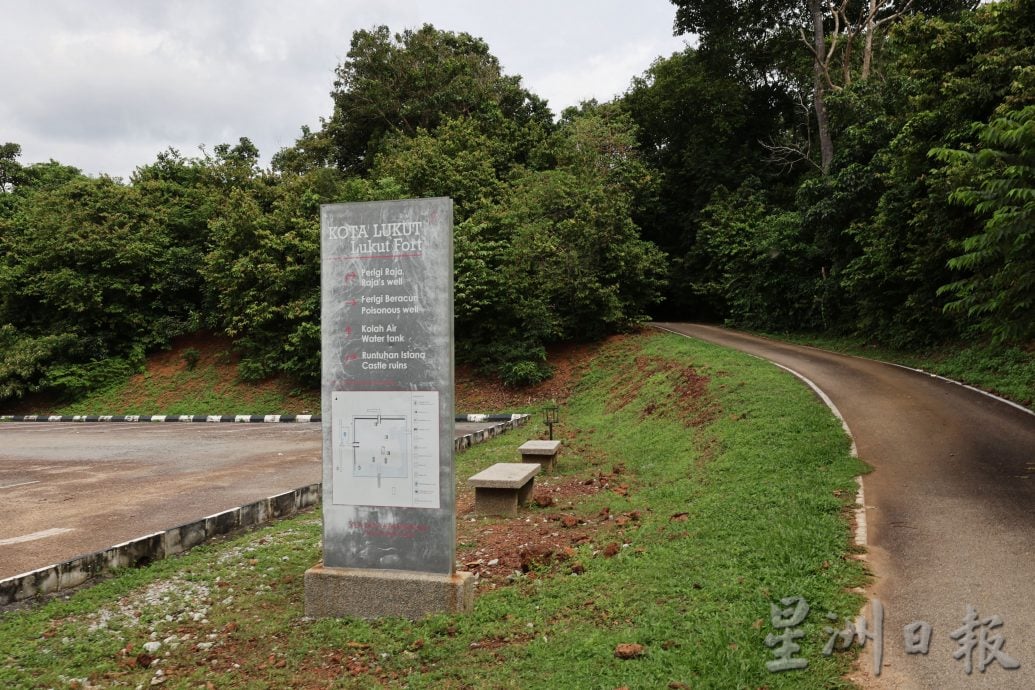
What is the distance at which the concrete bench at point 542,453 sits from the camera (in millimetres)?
10914

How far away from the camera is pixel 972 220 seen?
16.0 metres

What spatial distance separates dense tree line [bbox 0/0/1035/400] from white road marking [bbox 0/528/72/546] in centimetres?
1497

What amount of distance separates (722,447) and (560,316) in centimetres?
1389

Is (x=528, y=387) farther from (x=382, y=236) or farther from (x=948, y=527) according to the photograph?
(x=382, y=236)

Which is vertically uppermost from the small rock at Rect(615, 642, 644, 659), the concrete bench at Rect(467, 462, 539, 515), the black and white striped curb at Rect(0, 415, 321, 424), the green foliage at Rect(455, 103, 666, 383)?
the green foliage at Rect(455, 103, 666, 383)

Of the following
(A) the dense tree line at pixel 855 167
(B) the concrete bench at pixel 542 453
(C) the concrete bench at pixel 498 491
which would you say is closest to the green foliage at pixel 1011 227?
(A) the dense tree line at pixel 855 167

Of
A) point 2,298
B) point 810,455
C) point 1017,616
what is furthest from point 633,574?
point 2,298

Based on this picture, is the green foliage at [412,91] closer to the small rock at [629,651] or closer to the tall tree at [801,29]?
the tall tree at [801,29]

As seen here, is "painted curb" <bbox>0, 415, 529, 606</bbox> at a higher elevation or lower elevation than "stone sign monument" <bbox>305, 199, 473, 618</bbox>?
lower

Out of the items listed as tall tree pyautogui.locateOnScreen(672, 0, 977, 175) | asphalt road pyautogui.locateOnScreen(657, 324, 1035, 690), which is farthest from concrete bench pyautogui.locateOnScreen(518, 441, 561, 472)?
tall tree pyautogui.locateOnScreen(672, 0, 977, 175)

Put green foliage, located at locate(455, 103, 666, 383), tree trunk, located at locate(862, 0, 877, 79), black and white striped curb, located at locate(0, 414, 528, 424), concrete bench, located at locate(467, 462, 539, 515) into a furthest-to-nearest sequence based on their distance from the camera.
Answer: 1. tree trunk, located at locate(862, 0, 877, 79)
2. green foliage, located at locate(455, 103, 666, 383)
3. black and white striped curb, located at locate(0, 414, 528, 424)
4. concrete bench, located at locate(467, 462, 539, 515)

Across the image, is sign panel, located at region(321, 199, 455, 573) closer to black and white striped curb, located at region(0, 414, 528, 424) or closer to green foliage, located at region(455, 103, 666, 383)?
black and white striped curb, located at region(0, 414, 528, 424)

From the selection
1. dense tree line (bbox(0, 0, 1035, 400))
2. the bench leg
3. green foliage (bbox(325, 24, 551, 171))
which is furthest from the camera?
green foliage (bbox(325, 24, 551, 171))

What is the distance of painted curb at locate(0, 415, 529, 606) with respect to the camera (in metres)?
5.75
